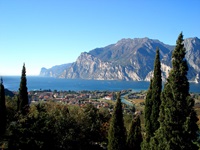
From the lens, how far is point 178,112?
1377 cm

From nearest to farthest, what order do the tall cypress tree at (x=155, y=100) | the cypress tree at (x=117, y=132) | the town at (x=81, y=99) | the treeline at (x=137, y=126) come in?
the treeline at (x=137, y=126), the tall cypress tree at (x=155, y=100), the cypress tree at (x=117, y=132), the town at (x=81, y=99)

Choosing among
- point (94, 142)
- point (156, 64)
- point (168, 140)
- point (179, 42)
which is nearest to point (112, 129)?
point (156, 64)

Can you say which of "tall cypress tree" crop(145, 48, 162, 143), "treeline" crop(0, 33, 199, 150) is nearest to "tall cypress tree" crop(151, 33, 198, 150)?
"treeline" crop(0, 33, 199, 150)

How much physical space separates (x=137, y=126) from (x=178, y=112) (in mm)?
18491

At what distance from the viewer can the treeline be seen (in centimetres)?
1370

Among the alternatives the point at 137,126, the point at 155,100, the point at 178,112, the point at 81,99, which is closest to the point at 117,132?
the point at 155,100

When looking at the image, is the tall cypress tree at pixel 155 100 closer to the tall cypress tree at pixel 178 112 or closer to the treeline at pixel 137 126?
the treeline at pixel 137 126

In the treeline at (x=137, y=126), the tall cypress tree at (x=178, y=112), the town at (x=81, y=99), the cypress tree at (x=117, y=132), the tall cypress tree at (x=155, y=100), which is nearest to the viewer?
the tall cypress tree at (x=178, y=112)

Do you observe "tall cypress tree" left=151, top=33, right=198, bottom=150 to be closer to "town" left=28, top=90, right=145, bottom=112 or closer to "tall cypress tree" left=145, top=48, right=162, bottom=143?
"tall cypress tree" left=145, top=48, right=162, bottom=143

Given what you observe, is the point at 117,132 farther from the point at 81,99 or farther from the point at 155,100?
the point at 81,99

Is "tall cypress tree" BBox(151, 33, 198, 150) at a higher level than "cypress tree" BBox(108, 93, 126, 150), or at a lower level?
higher

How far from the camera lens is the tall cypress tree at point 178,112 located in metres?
13.6

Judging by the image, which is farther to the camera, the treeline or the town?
the town

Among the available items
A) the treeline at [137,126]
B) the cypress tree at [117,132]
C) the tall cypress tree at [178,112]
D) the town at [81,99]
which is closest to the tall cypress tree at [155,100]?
the treeline at [137,126]
